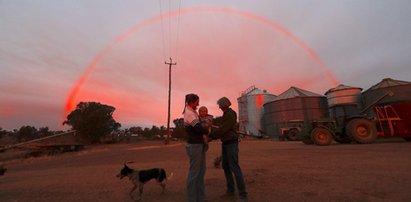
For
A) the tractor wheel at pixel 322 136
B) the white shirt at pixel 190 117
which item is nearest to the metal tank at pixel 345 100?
the tractor wheel at pixel 322 136

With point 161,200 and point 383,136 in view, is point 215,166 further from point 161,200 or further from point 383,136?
point 383,136

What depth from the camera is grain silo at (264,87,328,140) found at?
42.3 metres

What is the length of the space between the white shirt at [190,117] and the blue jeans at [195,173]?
0.38 metres

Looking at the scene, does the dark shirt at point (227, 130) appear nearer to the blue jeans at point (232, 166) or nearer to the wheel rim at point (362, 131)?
the blue jeans at point (232, 166)

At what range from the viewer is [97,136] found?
51906 mm

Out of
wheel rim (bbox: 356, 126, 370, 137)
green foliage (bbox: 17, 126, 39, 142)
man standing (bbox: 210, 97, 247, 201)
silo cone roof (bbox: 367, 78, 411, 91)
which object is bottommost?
man standing (bbox: 210, 97, 247, 201)

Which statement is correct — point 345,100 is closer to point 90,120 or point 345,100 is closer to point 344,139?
point 344,139

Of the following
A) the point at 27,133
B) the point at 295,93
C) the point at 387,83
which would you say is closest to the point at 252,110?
the point at 295,93

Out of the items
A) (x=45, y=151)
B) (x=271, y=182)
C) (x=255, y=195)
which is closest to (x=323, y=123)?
(x=271, y=182)

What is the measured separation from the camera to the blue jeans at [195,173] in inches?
157

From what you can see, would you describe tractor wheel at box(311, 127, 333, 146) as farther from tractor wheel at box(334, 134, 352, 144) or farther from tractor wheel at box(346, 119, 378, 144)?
tractor wheel at box(346, 119, 378, 144)

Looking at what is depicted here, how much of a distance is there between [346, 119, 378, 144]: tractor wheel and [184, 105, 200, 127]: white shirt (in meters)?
15.8

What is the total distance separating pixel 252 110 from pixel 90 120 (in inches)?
1398

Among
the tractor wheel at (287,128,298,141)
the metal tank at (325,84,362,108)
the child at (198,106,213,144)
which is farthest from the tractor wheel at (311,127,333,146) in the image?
the metal tank at (325,84,362,108)
